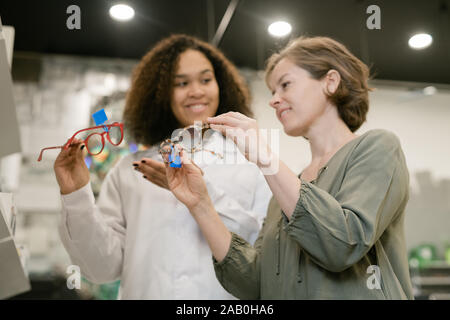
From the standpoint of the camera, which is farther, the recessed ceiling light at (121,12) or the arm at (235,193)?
the arm at (235,193)

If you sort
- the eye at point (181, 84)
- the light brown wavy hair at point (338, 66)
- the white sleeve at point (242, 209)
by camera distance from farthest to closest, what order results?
1. the white sleeve at point (242, 209)
2. the eye at point (181, 84)
3. the light brown wavy hair at point (338, 66)

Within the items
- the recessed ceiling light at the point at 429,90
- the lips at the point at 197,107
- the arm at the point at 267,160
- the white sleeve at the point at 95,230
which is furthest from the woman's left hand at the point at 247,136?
the recessed ceiling light at the point at 429,90

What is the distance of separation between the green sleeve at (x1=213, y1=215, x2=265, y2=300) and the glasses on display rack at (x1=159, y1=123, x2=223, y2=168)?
204mm

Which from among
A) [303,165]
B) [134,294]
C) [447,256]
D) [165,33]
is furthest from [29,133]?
[447,256]

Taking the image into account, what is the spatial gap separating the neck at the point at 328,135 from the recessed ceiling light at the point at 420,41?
0.62 ft

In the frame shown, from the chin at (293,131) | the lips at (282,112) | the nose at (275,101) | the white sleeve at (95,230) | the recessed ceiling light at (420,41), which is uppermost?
the recessed ceiling light at (420,41)

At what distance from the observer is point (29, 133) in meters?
2.22

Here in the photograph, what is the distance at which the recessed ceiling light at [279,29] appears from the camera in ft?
2.37

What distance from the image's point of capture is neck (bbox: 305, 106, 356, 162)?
69cm

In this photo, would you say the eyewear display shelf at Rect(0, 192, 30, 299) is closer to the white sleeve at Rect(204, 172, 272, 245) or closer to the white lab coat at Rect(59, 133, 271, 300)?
the white lab coat at Rect(59, 133, 271, 300)

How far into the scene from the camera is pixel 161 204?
3.03 ft

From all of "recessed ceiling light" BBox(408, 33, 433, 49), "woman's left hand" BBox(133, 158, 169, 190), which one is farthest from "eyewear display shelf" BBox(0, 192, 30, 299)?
"recessed ceiling light" BBox(408, 33, 433, 49)

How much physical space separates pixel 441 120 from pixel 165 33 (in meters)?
0.69

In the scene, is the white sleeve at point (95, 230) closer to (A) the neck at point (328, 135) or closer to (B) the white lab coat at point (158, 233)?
(B) the white lab coat at point (158, 233)
